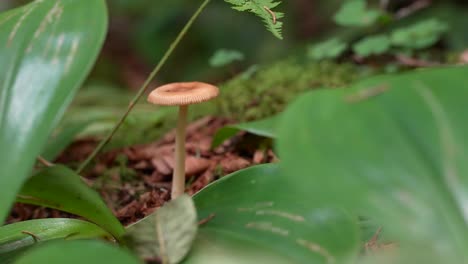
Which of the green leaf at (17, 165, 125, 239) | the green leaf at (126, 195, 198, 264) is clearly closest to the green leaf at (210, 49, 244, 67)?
the green leaf at (17, 165, 125, 239)

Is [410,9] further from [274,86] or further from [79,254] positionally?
[79,254]

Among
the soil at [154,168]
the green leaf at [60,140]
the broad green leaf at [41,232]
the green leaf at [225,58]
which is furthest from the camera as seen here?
the green leaf at [225,58]

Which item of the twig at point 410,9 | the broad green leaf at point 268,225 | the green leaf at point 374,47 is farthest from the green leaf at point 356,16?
the broad green leaf at point 268,225

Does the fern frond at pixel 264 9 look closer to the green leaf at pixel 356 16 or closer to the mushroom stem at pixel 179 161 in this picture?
the mushroom stem at pixel 179 161

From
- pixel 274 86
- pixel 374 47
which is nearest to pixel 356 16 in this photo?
pixel 374 47

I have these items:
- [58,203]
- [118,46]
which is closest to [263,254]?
[58,203]

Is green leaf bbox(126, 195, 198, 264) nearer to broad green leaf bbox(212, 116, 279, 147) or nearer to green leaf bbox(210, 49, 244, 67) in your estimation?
broad green leaf bbox(212, 116, 279, 147)
